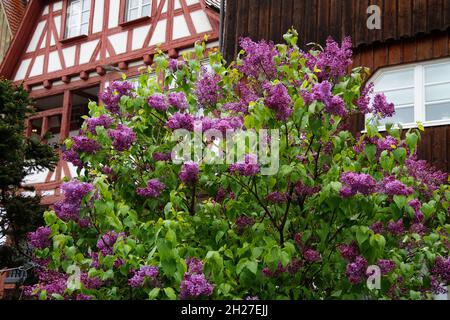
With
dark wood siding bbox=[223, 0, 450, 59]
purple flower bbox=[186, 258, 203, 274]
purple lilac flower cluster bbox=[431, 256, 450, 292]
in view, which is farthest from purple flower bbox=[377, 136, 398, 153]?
dark wood siding bbox=[223, 0, 450, 59]

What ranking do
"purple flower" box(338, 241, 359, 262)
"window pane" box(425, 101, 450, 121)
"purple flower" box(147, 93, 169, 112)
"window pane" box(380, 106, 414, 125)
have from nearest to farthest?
"purple flower" box(338, 241, 359, 262) < "purple flower" box(147, 93, 169, 112) < "window pane" box(425, 101, 450, 121) < "window pane" box(380, 106, 414, 125)

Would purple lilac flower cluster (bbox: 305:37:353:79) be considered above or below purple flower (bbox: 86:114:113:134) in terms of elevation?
above

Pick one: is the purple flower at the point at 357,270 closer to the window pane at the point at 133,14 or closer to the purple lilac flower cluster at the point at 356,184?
the purple lilac flower cluster at the point at 356,184

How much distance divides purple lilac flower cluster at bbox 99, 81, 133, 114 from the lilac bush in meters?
0.02

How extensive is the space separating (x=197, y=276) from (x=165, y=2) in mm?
12419

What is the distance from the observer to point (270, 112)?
18.8 ft

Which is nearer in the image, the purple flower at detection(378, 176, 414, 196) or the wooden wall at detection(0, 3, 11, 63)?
the purple flower at detection(378, 176, 414, 196)

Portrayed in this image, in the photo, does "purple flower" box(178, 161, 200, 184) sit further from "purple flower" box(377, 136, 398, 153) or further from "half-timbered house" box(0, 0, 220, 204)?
"half-timbered house" box(0, 0, 220, 204)

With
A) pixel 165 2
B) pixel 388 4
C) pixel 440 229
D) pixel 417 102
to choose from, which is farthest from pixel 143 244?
pixel 165 2

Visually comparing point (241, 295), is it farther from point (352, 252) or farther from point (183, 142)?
point (183, 142)

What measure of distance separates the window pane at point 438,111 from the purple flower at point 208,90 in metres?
4.86

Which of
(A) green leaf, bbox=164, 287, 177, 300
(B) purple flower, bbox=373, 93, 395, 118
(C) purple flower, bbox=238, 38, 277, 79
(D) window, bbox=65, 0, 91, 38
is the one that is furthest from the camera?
(D) window, bbox=65, 0, 91, 38

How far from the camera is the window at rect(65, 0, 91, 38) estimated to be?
18500mm

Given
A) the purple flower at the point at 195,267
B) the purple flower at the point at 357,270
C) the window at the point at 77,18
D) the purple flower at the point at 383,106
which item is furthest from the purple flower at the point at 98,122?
the window at the point at 77,18
